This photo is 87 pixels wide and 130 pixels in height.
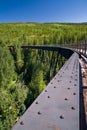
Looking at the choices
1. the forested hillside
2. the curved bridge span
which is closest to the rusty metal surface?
the curved bridge span

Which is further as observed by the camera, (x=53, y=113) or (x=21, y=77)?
(x=21, y=77)

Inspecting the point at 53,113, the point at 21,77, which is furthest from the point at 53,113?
the point at 21,77

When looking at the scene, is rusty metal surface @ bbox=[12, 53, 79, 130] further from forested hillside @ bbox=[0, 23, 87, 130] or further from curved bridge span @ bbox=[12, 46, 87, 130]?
forested hillside @ bbox=[0, 23, 87, 130]

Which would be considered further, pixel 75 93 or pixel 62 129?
pixel 75 93

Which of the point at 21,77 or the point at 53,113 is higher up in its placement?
the point at 53,113

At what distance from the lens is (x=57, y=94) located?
212 cm

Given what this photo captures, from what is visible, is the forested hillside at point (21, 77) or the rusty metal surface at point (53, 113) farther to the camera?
the forested hillside at point (21, 77)

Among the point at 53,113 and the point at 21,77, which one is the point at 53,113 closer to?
the point at 53,113

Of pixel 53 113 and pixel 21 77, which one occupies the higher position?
pixel 53 113

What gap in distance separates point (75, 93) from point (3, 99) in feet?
90.0

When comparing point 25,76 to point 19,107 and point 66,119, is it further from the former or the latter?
point 66,119

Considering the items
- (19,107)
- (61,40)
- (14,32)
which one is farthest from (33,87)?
(14,32)

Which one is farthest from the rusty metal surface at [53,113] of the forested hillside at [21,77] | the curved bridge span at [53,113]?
the forested hillside at [21,77]

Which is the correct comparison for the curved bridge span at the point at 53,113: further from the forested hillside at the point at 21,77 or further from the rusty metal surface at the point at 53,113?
the forested hillside at the point at 21,77
